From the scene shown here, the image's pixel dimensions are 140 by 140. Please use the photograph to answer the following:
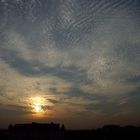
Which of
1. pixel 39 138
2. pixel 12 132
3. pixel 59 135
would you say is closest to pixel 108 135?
pixel 59 135

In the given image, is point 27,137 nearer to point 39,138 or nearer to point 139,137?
point 39,138

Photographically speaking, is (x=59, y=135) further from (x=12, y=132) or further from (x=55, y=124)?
(x=12, y=132)

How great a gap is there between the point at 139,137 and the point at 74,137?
19.0 meters

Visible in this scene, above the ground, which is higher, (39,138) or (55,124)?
(55,124)

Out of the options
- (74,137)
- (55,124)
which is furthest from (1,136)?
(74,137)

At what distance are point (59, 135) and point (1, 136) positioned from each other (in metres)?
15.3

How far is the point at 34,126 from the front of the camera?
2307 inches

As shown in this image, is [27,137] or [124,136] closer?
[27,137]

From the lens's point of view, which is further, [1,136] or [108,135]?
[108,135]

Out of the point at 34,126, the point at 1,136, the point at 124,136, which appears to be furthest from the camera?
the point at 124,136

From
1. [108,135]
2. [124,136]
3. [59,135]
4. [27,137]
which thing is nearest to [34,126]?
[27,137]

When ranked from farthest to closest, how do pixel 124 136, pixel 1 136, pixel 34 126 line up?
pixel 124 136, pixel 34 126, pixel 1 136

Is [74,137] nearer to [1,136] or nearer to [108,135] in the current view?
[108,135]

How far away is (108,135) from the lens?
Result: 6531 centimetres
